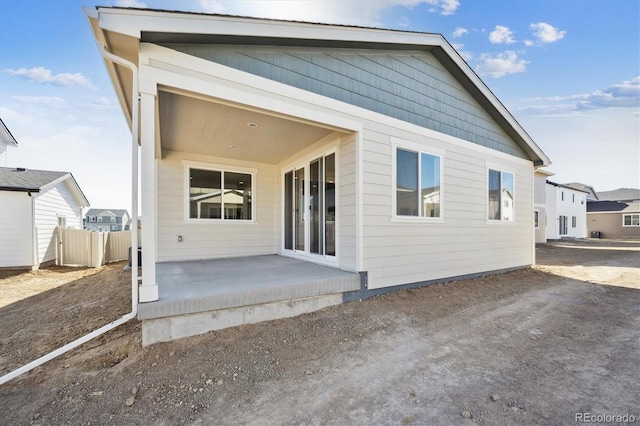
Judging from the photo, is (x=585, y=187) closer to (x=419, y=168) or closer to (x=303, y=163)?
(x=419, y=168)

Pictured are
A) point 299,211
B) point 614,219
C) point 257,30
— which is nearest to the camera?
point 257,30

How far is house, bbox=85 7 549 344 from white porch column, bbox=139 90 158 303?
0.05 feet

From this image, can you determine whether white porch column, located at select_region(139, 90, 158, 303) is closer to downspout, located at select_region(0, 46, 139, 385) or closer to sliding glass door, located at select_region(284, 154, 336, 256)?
downspout, located at select_region(0, 46, 139, 385)

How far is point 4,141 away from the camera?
13703 millimetres

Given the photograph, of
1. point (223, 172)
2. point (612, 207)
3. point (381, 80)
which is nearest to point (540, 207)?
point (612, 207)

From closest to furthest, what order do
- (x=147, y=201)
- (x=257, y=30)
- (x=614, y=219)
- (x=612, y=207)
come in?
1. (x=147, y=201)
2. (x=257, y=30)
3. (x=614, y=219)
4. (x=612, y=207)

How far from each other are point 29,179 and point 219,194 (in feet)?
30.2

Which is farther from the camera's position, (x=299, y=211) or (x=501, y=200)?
(x=501, y=200)

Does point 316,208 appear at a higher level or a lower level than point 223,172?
lower

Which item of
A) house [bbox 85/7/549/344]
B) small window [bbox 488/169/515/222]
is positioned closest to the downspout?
house [bbox 85/7/549/344]

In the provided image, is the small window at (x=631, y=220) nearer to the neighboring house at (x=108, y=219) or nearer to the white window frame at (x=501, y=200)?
the white window frame at (x=501, y=200)

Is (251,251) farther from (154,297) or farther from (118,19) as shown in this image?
(118,19)

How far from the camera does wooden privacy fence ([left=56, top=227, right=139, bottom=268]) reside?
10365 mm

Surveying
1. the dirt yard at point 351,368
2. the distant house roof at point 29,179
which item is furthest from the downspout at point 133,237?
the distant house roof at point 29,179
